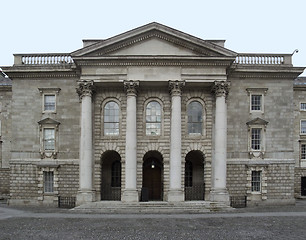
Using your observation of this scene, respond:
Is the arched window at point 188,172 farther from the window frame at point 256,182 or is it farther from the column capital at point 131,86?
the column capital at point 131,86

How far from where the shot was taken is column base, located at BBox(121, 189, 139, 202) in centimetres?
2281

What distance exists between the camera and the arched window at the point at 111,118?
2520cm

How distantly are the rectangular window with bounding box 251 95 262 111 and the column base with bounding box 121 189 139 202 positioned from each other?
1231cm

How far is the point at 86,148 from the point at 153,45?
9.86 metres

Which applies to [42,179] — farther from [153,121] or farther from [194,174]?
[194,174]

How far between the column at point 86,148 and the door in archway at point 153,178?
5.08 meters

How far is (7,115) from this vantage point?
3212cm

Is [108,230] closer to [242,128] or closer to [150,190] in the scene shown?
[150,190]

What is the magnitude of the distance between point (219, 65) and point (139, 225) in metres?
14.2

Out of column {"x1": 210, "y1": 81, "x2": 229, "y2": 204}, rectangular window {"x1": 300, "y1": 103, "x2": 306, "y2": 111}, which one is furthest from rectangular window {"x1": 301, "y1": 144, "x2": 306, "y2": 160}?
column {"x1": 210, "y1": 81, "x2": 229, "y2": 204}

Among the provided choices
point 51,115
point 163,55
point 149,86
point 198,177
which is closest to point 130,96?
point 149,86

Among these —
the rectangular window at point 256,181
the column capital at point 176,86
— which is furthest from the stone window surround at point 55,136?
the rectangular window at point 256,181

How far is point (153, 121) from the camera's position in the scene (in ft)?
82.7

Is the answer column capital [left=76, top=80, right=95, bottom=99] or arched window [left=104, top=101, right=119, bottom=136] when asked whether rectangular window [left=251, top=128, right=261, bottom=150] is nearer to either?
arched window [left=104, top=101, right=119, bottom=136]
